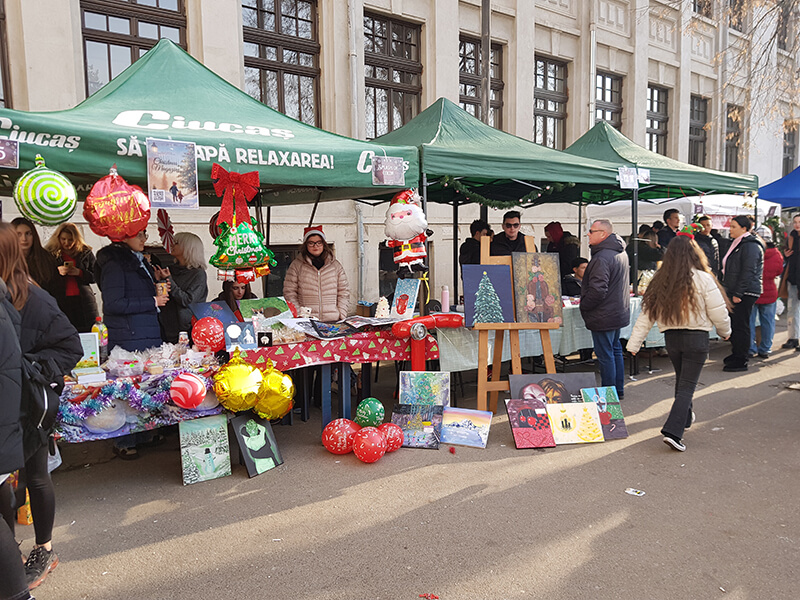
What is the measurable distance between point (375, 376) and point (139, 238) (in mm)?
3474

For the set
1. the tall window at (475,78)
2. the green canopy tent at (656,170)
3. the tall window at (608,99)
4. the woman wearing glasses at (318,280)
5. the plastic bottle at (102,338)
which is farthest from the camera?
the tall window at (608,99)

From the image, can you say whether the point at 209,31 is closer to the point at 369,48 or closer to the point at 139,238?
the point at 369,48

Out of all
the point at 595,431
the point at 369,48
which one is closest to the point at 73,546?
the point at 595,431

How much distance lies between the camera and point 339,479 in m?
4.16

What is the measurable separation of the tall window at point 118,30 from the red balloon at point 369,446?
7041 mm

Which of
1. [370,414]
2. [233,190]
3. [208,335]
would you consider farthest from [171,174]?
[370,414]

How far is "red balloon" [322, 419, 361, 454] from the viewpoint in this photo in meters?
4.56

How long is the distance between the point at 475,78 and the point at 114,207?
10.7 meters

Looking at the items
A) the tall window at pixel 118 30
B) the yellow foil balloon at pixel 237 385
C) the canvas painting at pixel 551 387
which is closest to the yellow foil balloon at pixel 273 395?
the yellow foil balloon at pixel 237 385

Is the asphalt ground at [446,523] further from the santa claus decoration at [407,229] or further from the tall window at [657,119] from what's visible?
the tall window at [657,119]

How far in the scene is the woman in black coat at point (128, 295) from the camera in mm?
4293

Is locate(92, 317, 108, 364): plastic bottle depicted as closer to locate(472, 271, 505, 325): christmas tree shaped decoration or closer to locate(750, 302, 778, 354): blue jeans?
locate(472, 271, 505, 325): christmas tree shaped decoration

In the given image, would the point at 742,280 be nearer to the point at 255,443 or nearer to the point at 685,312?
the point at 685,312

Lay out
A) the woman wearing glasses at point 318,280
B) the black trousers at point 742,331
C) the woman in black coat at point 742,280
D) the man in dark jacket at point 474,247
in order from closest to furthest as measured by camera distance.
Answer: the woman wearing glasses at point 318,280 < the woman in black coat at point 742,280 < the black trousers at point 742,331 < the man in dark jacket at point 474,247
